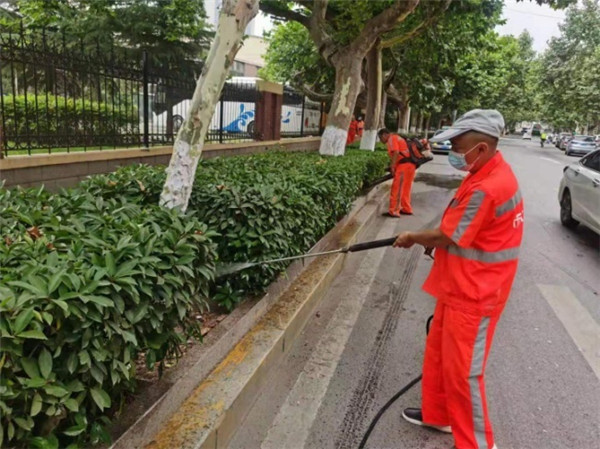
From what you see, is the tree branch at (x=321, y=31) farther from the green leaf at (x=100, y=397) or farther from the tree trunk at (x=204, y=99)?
the green leaf at (x=100, y=397)

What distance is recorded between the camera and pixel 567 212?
8.51 m

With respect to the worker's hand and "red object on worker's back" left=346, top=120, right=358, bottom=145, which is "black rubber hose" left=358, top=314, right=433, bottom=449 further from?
"red object on worker's back" left=346, top=120, right=358, bottom=145

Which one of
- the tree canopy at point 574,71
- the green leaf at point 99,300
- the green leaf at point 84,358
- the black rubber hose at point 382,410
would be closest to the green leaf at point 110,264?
the green leaf at point 99,300

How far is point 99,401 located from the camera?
72.0 inches

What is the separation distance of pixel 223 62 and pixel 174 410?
255 cm

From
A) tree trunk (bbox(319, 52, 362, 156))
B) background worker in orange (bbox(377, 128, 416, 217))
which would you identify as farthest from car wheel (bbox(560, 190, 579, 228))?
tree trunk (bbox(319, 52, 362, 156))

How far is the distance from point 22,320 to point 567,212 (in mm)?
9010

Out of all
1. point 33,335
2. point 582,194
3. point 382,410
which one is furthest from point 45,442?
point 582,194

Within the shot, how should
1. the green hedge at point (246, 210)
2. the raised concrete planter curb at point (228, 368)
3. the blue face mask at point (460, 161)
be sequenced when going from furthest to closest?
the green hedge at point (246, 210) < the blue face mask at point (460, 161) < the raised concrete planter curb at point (228, 368)

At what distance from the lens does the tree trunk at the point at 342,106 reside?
1008 centimetres

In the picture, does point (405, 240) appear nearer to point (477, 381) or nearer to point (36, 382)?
point (477, 381)

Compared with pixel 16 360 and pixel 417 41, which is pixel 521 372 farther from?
pixel 417 41

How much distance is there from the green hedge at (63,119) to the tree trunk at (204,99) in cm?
225

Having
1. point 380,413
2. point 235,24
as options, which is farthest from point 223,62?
point 380,413
